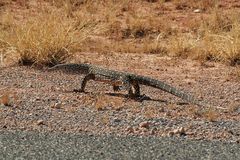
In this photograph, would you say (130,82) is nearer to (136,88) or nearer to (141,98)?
(136,88)

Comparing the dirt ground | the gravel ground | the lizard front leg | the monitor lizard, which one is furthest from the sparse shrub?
the gravel ground

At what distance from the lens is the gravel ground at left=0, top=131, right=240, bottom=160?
261 inches

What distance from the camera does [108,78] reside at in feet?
33.4

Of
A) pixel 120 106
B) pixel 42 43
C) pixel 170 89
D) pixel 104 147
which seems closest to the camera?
pixel 104 147

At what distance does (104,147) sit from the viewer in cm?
694

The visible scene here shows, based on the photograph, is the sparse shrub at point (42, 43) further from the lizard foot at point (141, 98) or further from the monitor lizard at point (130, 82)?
the lizard foot at point (141, 98)

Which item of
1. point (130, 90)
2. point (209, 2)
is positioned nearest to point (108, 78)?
point (130, 90)

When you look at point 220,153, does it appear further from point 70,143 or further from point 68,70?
point 68,70

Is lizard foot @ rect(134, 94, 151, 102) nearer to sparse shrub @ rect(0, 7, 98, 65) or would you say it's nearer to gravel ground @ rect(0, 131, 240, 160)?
gravel ground @ rect(0, 131, 240, 160)

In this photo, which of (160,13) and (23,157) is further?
(160,13)

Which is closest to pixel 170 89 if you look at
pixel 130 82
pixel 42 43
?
pixel 130 82

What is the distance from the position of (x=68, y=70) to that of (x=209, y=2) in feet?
37.2

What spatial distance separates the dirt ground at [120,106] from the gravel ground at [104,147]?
33cm

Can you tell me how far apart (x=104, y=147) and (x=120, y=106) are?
237 centimetres
